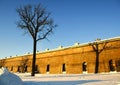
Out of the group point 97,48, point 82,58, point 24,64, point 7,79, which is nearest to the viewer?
point 7,79

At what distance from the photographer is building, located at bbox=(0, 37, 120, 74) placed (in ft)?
92.9

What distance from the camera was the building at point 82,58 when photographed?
28.3 m

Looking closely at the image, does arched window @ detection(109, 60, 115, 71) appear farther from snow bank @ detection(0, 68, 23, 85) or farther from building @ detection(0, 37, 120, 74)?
snow bank @ detection(0, 68, 23, 85)

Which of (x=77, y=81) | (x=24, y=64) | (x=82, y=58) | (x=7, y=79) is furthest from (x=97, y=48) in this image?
(x=24, y=64)

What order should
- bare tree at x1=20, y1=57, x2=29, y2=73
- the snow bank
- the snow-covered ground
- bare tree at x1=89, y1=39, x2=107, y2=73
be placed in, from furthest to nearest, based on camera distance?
bare tree at x1=20, y1=57, x2=29, y2=73
bare tree at x1=89, y1=39, x2=107, y2=73
the snow-covered ground
the snow bank

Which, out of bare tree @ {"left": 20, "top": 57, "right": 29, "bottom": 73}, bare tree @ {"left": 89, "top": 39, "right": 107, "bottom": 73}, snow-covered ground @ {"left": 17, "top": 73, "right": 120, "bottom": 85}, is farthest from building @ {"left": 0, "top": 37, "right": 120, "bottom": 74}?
snow-covered ground @ {"left": 17, "top": 73, "right": 120, "bottom": 85}

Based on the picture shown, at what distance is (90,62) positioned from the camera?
30906 millimetres

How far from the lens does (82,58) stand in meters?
32.4

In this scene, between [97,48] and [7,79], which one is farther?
[97,48]

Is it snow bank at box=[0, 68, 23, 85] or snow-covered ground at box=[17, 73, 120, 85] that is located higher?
snow bank at box=[0, 68, 23, 85]

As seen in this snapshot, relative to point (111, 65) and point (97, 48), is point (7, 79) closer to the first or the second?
point (111, 65)

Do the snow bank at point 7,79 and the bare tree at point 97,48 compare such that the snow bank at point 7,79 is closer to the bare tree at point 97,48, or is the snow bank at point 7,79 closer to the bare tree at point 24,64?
the bare tree at point 97,48

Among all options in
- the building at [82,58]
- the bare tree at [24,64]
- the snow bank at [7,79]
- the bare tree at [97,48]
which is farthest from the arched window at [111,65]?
the bare tree at [24,64]

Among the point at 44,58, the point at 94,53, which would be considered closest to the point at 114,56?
the point at 94,53
